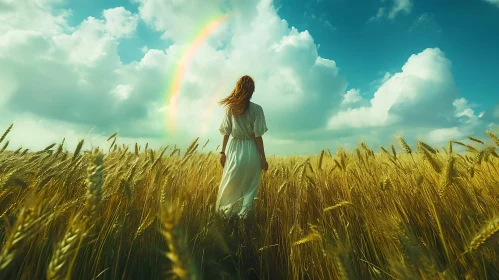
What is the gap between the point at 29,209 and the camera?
0.81 meters

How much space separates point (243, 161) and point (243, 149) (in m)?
0.16

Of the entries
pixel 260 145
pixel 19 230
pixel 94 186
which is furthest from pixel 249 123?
pixel 19 230

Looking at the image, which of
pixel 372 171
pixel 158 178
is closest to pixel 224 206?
pixel 158 178

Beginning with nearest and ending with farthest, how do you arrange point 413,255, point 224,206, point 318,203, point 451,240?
point 413,255
point 451,240
point 318,203
point 224,206

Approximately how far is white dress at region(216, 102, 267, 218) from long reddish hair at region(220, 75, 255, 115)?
92 mm

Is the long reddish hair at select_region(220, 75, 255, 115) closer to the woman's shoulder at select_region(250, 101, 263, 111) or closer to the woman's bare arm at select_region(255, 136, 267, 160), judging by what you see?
the woman's shoulder at select_region(250, 101, 263, 111)

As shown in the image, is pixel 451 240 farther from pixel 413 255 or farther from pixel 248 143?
pixel 248 143

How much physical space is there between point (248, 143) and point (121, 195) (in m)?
2.14

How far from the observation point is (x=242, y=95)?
3.78 m

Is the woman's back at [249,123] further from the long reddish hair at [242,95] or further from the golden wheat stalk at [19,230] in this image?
the golden wheat stalk at [19,230]

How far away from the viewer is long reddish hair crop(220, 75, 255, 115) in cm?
378

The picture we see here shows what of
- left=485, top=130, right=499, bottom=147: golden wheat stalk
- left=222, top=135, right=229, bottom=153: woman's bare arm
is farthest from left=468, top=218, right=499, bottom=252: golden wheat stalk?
left=222, top=135, right=229, bottom=153: woman's bare arm

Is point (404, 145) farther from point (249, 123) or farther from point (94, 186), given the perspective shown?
point (94, 186)

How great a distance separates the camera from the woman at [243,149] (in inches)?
148
